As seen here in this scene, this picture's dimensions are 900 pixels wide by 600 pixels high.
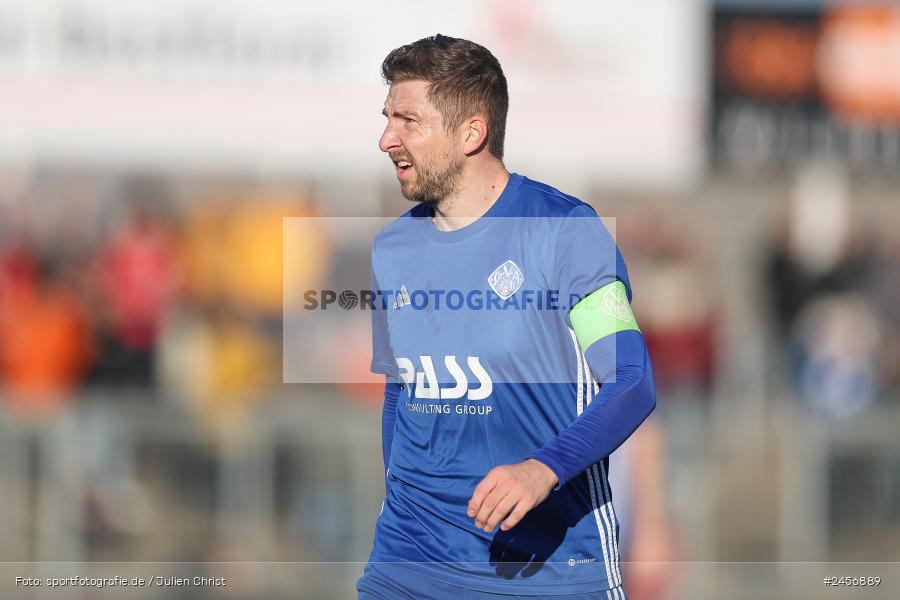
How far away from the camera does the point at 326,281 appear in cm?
978

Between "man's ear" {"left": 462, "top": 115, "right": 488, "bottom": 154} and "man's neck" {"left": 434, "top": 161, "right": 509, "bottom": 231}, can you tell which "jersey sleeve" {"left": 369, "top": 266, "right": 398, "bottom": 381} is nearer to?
"man's neck" {"left": 434, "top": 161, "right": 509, "bottom": 231}

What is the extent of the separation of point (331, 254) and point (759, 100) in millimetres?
3633

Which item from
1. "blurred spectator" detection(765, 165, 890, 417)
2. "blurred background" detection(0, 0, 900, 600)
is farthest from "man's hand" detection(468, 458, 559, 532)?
"blurred spectator" detection(765, 165, 890, 417)

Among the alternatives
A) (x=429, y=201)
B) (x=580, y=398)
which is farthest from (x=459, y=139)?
(x=580, y=398)

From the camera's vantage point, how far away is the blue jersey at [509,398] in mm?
3877

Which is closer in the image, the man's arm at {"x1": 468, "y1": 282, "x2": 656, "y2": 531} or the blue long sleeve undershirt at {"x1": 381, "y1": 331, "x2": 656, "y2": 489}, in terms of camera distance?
the man's arm at {"x1": 468, "y1": 282, "x2": 656, "y2": 531}

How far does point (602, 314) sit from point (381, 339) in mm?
1014

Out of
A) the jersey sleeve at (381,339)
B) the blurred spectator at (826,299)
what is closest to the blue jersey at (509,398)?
the jersey sleeve at (381,339)

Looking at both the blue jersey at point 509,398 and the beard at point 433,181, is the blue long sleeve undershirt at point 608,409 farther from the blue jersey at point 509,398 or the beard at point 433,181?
the beard at point 433,181

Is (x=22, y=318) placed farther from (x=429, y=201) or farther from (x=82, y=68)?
(x=429, y=201)

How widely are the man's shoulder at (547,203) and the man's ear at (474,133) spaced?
19 centimetres

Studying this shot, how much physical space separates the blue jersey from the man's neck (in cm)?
5

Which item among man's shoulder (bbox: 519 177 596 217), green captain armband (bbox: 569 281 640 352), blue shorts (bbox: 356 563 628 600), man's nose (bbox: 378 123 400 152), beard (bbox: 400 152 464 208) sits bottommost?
blue shorts (bbox: 356 563 628 600)

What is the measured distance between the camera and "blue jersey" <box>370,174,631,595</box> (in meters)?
3.88
